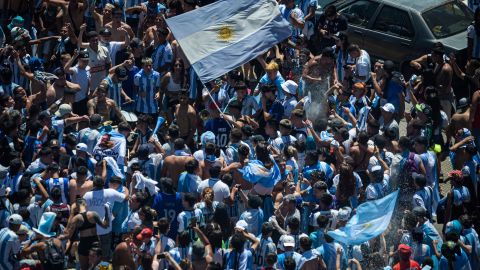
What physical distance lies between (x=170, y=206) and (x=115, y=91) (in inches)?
156

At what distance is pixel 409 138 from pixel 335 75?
274 centimetres

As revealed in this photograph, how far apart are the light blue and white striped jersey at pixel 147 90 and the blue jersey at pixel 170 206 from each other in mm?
3895

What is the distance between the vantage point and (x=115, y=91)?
22.3 metres

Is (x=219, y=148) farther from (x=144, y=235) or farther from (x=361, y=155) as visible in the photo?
(x=144, y=235)

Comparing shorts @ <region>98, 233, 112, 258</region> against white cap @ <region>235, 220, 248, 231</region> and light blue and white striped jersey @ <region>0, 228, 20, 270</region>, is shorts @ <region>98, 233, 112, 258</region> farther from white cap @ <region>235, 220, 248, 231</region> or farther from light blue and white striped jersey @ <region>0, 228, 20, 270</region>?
white cap @ <region>235, 220, 248, 231</region>

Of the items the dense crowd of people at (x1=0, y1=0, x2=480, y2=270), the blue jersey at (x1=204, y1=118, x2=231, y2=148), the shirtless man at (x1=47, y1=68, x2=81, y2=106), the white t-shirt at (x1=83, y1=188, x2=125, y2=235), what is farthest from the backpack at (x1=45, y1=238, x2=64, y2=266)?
the shirtless man at (x1=47, y1=68, x2=81, y2=106)

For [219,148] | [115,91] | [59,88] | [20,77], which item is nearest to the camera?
[219,148]

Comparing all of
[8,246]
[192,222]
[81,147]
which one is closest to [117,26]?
[81,147]

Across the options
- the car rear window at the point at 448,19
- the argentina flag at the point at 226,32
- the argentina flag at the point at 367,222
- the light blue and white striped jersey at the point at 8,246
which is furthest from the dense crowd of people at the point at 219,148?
the argentina flag at the point at 226,32

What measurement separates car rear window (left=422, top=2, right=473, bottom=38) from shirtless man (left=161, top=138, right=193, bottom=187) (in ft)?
20.9

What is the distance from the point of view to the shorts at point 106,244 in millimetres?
18438

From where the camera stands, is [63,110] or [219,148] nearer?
[219,148]

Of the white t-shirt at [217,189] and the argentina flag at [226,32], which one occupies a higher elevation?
the argentina flag at [226,32]

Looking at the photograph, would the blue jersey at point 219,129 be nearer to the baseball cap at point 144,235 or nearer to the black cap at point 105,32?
the black cap at point 105,32
